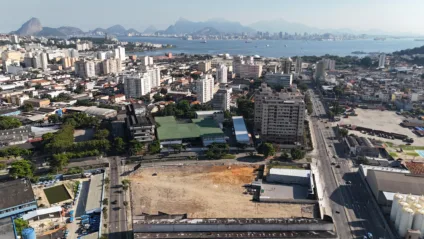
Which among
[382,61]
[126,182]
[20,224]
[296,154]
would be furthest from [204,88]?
[382,61]

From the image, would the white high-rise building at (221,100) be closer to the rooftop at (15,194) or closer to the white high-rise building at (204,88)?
the white high-rise building at (204,88)

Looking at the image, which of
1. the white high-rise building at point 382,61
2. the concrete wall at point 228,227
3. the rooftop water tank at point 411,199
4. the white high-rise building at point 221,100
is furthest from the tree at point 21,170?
the white high-rise building at point 382,61

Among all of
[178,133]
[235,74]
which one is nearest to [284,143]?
[178,133]

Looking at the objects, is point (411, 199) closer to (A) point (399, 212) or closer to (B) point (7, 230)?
(A) point (399, 212)

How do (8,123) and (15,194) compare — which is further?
(8,123)

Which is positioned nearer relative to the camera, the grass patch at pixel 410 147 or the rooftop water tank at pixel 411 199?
the rooftop water tank at pixel 411 199

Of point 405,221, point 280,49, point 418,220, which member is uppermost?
point 280,49

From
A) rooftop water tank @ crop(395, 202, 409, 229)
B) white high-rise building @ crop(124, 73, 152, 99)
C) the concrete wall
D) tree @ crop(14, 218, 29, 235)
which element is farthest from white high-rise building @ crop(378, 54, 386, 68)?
tree @ crop(14, 218, 29, 235)

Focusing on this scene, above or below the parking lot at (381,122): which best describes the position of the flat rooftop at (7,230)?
below
